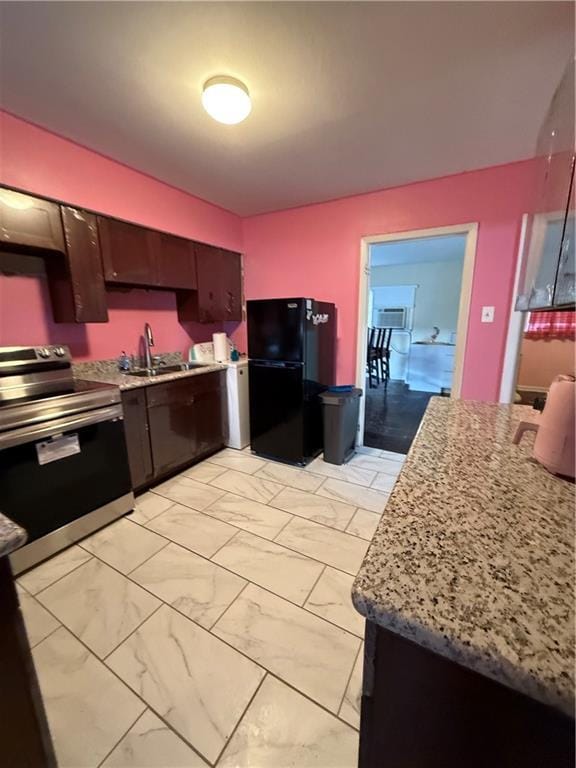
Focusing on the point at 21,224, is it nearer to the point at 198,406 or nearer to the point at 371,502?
the point at 198,406

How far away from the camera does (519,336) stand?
247 cm

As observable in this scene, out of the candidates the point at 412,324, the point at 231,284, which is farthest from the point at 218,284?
the point at 412,324

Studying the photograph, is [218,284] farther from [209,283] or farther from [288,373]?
[288,373]

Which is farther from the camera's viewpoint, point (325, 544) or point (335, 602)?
point (325, 544)

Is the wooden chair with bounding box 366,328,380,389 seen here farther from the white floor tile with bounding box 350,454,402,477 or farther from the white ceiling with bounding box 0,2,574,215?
the white ceiling with bounding box 0,2,574,215

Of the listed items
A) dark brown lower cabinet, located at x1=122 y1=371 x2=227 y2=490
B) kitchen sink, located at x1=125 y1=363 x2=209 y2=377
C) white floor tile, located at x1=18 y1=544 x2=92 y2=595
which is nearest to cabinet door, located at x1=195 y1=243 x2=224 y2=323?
kitchen sink, located at x1=125 y1=363 x2=209 y2=377

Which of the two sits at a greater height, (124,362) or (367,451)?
(124,362)

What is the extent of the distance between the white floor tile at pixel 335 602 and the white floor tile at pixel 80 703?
2.54ft

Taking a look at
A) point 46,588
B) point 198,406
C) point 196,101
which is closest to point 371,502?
point 198,406

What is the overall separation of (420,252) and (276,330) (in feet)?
12.9

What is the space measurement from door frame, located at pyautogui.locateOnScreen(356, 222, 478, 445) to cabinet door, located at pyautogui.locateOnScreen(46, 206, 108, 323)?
223cm

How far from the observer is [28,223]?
73.1 inches

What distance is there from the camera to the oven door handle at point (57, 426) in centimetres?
153

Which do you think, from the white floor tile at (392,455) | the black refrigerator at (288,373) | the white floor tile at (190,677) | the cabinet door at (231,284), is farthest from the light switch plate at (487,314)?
the white floor tile at (190,677)
